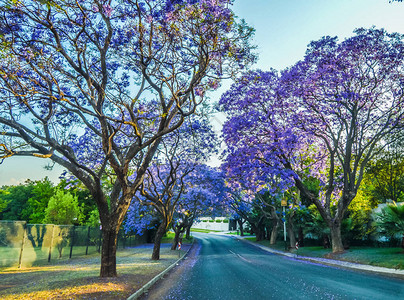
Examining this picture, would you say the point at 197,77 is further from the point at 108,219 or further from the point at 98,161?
the point at 98,161

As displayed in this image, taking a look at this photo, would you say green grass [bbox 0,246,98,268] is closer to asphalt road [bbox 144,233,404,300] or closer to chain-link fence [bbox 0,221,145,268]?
chain-link fence [bbox 0,221,145,268]

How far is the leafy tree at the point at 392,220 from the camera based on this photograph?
14.7 meters

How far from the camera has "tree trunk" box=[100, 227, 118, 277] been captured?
982 centimetres

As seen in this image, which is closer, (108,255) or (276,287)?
(276,287)

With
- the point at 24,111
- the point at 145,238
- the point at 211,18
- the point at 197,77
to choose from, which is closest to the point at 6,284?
the point at 24,111

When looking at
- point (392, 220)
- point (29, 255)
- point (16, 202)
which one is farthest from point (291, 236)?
point (16, 202)

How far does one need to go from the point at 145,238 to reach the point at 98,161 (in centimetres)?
2913

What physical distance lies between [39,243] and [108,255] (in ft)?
24.8

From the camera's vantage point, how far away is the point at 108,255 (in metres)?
9.94

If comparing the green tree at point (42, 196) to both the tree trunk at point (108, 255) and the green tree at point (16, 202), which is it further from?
the tree trunk at point (108, 255)

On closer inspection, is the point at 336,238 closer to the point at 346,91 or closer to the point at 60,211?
the point at 346,91

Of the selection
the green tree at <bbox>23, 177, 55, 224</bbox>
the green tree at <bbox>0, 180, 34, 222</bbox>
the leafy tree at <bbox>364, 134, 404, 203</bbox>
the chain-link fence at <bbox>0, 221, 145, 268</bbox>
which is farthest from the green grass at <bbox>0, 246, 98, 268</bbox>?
the green tree at <bbox>0, 180, 34, 222</bbox>

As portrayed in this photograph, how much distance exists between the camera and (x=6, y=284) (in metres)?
8.92

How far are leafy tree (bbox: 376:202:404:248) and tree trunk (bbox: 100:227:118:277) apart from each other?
14319 mm
